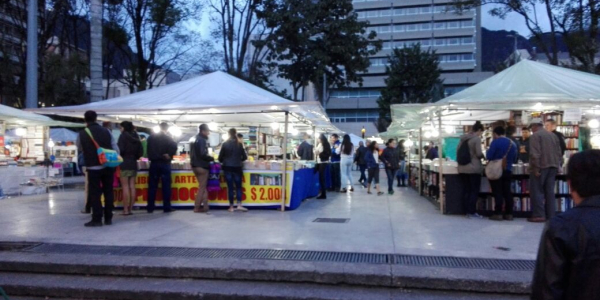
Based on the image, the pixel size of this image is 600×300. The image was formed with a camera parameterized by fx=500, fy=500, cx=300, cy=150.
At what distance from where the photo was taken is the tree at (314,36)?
24.6m

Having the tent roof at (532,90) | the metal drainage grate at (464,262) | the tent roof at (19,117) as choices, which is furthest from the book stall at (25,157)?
the metal drainage grate at (464,262)

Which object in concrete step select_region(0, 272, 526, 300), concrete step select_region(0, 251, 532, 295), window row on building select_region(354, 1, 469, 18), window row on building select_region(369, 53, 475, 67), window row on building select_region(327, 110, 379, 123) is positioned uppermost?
window row on building select_region(354, 1, 469, 18)

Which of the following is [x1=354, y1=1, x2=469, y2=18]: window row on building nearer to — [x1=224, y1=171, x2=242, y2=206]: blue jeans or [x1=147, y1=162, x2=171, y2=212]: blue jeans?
[x1=224, y1=171, x2=242, y2=206]: blue jeans

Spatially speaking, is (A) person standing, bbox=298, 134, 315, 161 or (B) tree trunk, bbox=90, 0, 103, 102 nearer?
(B) tree trunk, bbox=90, 0, 103, 102

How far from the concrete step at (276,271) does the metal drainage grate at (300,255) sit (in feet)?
0.84

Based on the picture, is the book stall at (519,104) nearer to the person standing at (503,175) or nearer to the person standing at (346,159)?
the person standing at (503,175)

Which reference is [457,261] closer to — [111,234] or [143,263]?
[143,263]

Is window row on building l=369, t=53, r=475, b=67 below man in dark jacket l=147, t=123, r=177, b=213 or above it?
above

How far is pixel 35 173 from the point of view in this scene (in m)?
14.4

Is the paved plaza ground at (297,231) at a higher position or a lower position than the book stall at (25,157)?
lower

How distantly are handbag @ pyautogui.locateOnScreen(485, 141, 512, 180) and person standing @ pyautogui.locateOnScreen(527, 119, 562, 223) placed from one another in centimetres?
47

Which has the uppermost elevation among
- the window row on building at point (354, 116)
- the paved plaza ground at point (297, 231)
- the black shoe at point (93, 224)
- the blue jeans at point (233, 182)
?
the window row on building at point (354, 116)

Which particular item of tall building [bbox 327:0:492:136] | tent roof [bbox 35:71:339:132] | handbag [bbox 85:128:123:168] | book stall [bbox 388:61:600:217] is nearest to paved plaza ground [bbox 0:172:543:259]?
book stall [bbox 388:61:600:217]

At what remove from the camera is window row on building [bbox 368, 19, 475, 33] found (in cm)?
7375
